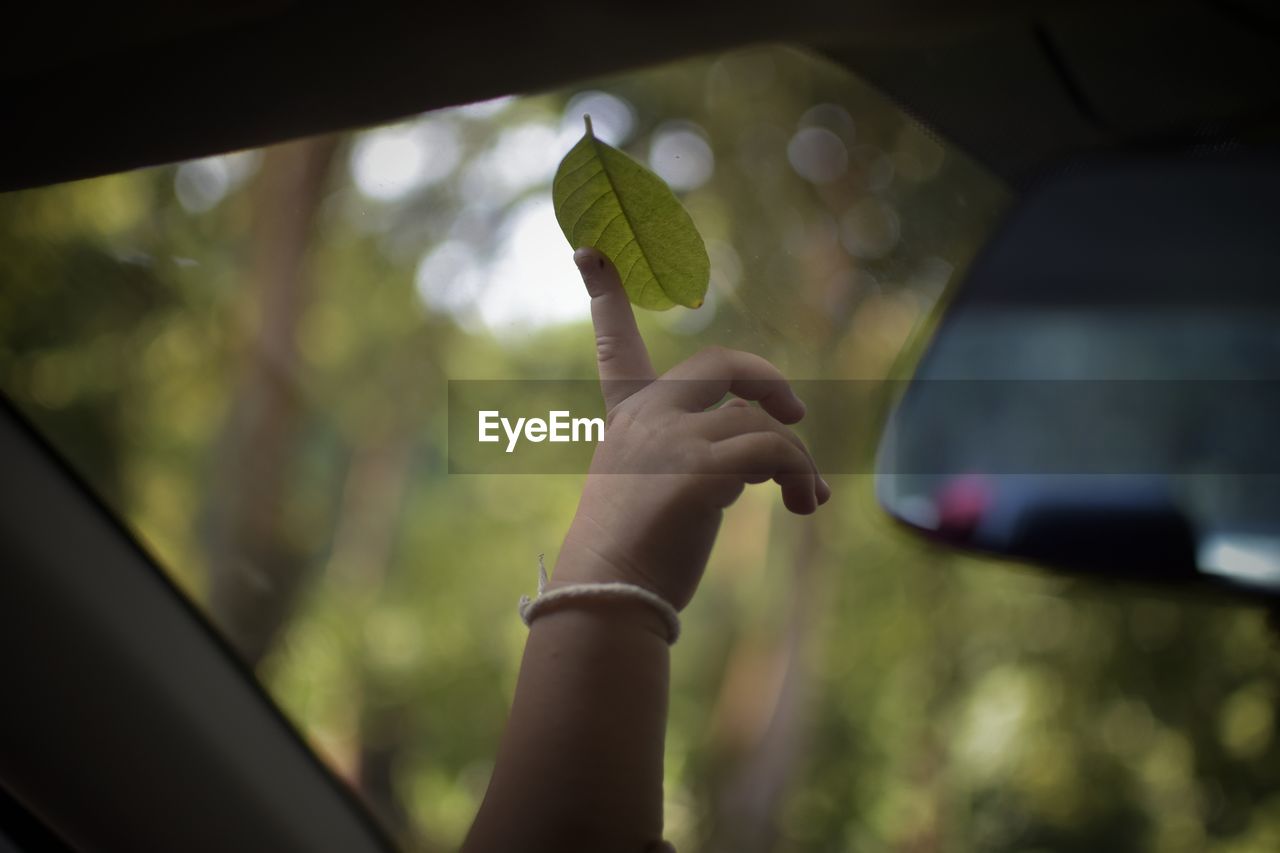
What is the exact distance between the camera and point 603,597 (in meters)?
0.79

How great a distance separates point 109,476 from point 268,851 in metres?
0.56

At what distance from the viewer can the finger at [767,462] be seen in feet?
2.65

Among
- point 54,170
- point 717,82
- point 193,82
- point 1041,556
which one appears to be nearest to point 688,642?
point 1041,556

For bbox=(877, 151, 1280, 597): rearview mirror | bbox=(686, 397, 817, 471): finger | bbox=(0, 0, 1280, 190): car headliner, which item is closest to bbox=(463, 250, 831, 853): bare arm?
bbox=(686, 397, 817, 471): finger

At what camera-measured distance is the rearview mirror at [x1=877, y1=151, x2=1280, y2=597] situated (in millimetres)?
1085

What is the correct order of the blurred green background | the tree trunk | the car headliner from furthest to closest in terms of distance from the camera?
the tree trunk < the blurred green background < the car headliner

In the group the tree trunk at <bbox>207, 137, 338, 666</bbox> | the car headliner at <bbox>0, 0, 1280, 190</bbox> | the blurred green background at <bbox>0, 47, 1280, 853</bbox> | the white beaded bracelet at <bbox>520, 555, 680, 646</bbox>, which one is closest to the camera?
the white beaded bracelet at <bbox>520, 555, 680, 646</bbox>

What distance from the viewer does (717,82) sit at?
1599 mm

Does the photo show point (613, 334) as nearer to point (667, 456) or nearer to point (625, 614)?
point (667, 456)

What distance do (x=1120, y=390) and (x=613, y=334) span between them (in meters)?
0.66

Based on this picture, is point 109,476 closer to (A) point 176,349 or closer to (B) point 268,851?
(B) point 268,851

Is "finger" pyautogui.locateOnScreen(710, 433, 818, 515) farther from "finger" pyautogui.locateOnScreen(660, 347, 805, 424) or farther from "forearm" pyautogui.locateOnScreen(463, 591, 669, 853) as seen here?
"forearm" pyautogui.locateOnScreen(463, 591, 669, 853)

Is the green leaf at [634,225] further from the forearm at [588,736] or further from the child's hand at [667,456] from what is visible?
the forearm at [588,736]

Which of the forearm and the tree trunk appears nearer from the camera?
the forearm
